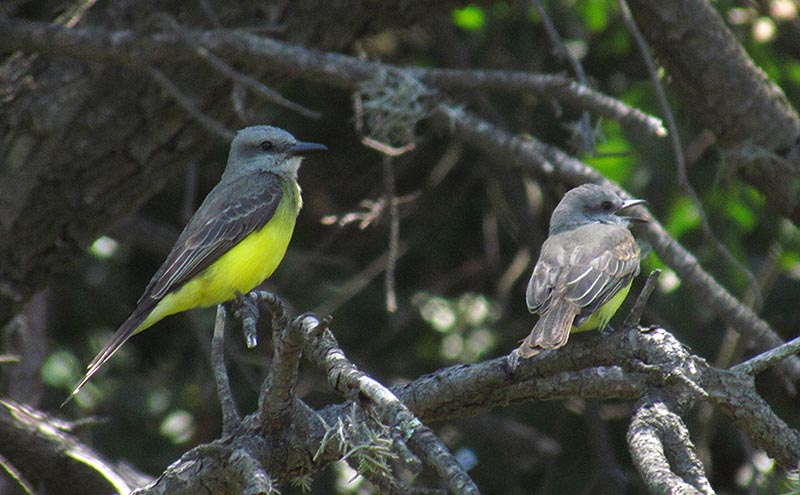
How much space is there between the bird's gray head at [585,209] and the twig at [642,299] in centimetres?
199

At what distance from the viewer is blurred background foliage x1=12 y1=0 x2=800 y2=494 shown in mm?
5891

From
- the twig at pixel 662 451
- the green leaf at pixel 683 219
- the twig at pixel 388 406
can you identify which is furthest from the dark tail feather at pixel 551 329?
the green leaf at pixel 683 219

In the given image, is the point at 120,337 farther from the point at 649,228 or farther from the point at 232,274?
the point at 649,228

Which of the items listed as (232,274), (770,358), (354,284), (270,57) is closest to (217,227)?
(232,274)

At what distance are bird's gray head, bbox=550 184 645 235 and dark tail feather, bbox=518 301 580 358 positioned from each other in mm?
1215

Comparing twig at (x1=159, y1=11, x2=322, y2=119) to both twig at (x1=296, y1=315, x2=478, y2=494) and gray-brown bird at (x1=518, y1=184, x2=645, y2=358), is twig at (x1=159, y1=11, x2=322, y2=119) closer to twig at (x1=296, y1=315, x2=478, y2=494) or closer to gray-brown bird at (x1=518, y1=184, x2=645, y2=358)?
gray-brown bird at (x1=518, y1=184, x2=645, y2=358)

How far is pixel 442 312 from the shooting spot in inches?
264

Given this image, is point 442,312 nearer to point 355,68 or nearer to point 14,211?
point 355,68

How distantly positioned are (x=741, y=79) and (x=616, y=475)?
2064mm

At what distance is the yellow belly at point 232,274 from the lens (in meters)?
4.88

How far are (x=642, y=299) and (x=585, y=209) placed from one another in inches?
89.2

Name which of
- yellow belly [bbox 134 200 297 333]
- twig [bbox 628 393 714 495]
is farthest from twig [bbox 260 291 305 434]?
yellow belly [bbox 134 200 297 333]

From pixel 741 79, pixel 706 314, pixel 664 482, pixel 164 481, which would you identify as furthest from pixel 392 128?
pixel 664 482

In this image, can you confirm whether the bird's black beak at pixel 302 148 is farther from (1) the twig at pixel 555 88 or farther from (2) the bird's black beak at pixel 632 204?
(2) the bird's black beak at pixel 632 204
